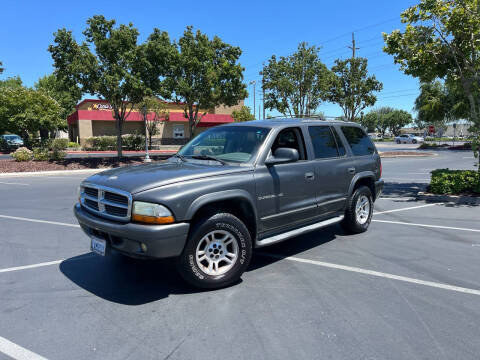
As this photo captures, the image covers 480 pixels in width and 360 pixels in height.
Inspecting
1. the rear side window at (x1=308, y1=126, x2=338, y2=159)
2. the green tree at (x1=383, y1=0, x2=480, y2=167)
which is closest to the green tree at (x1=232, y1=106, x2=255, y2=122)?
the green tree at (x1=383, y1=0, x2=480, y2=167)

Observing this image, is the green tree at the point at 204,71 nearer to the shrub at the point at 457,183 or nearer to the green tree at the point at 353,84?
the green tree at the point at 353,84

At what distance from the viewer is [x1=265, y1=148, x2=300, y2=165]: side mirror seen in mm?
4215

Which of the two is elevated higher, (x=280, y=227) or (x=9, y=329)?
(x=280, y=227)

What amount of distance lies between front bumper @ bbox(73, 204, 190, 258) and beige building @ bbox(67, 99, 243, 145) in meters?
37.3

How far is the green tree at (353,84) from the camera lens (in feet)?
78.6

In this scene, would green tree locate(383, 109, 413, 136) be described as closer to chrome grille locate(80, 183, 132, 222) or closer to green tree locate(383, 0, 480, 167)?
green tree locate(383, 0, 480, 167)

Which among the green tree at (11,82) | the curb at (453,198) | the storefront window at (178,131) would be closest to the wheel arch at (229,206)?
the curb at (453,198)

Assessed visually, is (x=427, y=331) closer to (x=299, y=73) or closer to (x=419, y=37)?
(x=419, y=37)

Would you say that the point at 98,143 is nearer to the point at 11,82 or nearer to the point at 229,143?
the point at 11,82

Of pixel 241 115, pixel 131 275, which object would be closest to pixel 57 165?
pixel 131 275

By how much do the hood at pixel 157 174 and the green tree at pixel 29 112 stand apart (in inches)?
990

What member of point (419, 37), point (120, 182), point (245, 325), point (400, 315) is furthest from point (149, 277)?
point (419, 37)

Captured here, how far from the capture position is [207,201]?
3611mm

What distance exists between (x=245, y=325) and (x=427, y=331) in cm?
157
